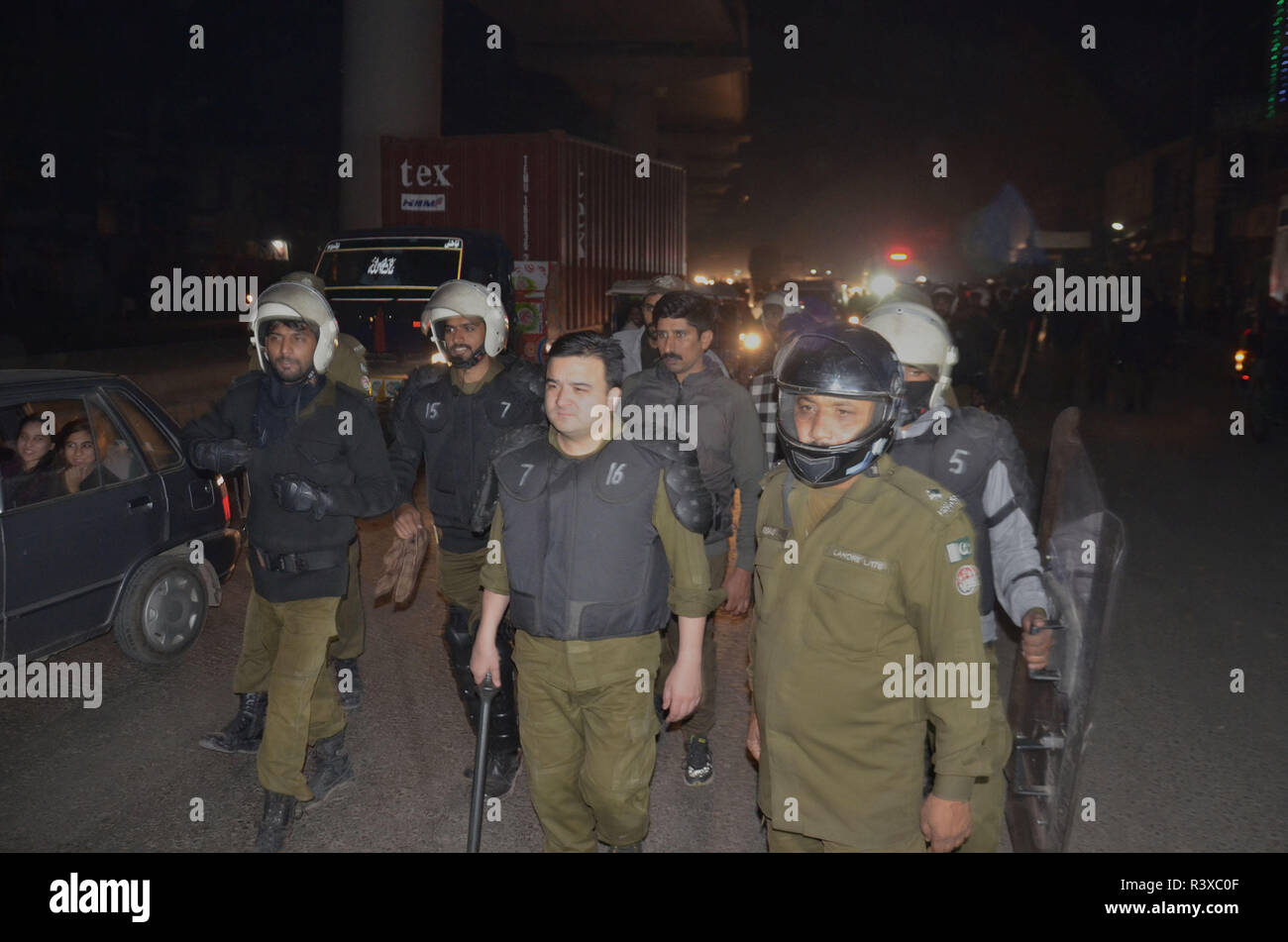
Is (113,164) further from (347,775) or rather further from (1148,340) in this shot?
(347,775)

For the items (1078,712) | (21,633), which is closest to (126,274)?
(21,633)

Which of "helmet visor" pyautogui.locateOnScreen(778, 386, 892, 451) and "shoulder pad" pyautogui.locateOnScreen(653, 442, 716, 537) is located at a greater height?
"helmet visor" pyautogui.locateOnScreen(778, 386, 892, 451)

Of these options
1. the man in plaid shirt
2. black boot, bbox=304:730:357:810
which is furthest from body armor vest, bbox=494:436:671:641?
the man in plaid shirt

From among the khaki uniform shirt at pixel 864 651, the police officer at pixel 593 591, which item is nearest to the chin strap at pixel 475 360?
the police officer at pixel 593 591

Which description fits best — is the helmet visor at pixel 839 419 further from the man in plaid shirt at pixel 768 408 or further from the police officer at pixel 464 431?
the man in plaid shirt at pixel 768 408

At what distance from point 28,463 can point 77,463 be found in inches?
10.8

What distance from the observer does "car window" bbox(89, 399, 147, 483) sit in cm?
598
